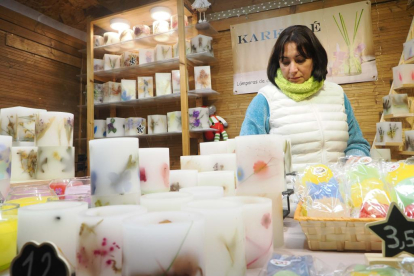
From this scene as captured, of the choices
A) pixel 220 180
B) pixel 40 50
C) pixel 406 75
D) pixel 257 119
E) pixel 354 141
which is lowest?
pixel 220 180

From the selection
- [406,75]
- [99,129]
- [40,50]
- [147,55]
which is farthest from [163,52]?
[406,75]

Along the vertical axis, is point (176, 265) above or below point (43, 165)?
below

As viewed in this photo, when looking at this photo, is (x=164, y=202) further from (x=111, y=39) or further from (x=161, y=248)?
(x=111, y=39)

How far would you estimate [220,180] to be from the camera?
0.76 m

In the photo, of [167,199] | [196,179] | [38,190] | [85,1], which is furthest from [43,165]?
[85,1]

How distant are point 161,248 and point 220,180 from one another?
43 cm

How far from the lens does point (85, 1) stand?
10.9 ft

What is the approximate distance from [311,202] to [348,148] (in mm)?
1117

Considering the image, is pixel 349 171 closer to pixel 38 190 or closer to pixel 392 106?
pixel 38 190

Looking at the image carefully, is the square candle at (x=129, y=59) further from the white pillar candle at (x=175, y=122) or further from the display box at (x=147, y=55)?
the white pillar candle at (x=175, y=122)

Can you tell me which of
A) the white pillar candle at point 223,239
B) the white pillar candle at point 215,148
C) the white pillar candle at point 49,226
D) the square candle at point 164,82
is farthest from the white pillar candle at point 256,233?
the square candle at point 164,82

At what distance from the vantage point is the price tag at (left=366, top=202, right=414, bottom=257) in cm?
46

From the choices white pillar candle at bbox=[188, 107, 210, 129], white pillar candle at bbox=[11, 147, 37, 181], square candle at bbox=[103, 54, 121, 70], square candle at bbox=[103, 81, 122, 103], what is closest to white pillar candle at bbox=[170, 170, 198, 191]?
white pillar candle at bbox=[11, 147, 37, 181]

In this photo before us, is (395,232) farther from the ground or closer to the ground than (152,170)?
closer to the ground
